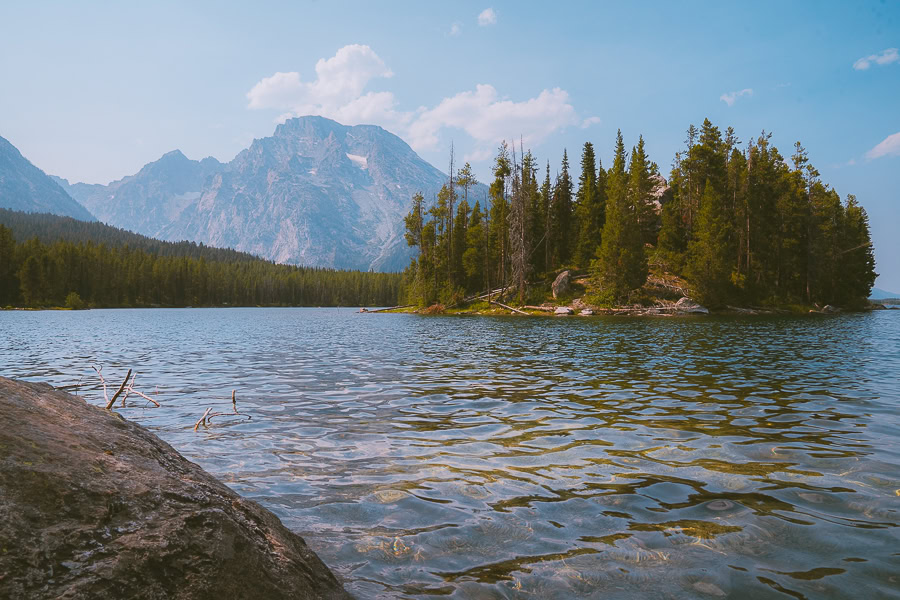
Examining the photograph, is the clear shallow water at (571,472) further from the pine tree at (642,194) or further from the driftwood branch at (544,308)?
the pine tree at (642,194)

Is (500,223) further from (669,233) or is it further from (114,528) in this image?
(114,528)

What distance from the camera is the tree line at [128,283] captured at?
118438 mm

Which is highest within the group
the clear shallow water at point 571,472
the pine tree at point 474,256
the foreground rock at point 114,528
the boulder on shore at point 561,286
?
the pine tree at point 474,256

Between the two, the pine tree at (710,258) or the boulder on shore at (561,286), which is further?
the boulder on shore at (561,286)

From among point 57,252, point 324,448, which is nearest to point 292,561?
point 324,448

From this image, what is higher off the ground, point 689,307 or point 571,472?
point 689,307

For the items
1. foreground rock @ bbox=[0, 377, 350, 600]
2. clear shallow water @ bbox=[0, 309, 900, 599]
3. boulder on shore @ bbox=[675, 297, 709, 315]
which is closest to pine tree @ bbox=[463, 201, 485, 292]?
boulder on shore @ bbox=[675, 297, 709, 315]

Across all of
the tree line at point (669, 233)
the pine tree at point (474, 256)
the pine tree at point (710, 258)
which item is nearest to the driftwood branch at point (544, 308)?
the tree line at point (669, 233)

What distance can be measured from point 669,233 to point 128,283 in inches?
5724

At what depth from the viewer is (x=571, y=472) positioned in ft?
24.4

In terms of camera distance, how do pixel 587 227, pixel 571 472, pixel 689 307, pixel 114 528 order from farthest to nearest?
pixel 587 227 → pixel 689 307 → pixel 571 472 → pixel 114 528

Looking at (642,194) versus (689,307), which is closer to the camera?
(689,307)

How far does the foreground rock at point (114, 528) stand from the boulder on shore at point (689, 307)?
215 feet

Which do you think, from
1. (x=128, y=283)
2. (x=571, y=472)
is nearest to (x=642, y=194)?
(x=571, y=472)
